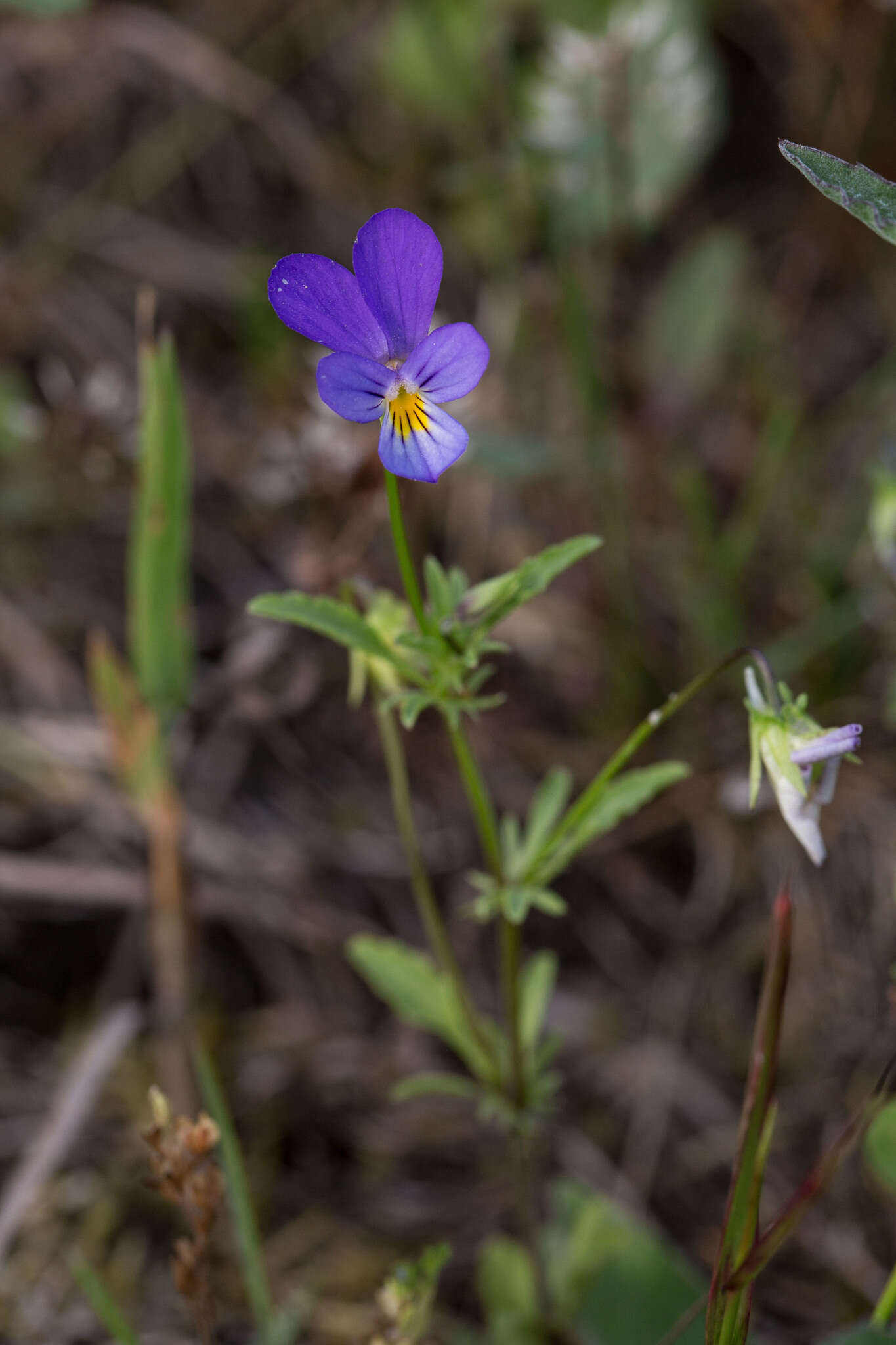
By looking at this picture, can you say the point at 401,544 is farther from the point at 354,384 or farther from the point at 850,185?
the point at 850,185

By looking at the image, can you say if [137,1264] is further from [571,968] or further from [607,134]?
[607,134]

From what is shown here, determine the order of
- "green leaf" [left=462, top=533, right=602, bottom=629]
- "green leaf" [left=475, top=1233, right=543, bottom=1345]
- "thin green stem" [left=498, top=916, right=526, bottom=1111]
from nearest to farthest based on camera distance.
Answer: "green leaf" [left=462, top=533, right=602, bottom=629] < "thin green stem" [left=498, top=916, right=526, bottom=1111] < "green leaf" [left=475, top=1233, right=543, bottom=1345]

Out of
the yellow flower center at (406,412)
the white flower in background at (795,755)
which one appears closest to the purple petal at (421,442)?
the yellow flower center at (406,412)

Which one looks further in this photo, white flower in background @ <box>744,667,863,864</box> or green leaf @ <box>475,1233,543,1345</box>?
green leaf @ <box>475,1233,543,1345</box>

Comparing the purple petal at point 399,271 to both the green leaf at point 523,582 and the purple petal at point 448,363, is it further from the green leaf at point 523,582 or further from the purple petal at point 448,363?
the green leaf at point 523,582

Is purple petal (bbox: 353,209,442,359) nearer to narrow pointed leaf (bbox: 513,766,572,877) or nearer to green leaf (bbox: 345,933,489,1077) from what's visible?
narrow pointed leaf (bbox: 513,766,572,877)

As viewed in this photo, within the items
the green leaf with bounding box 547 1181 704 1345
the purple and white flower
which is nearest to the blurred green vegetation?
the green leaf with bounding box 547 1181 704 1345

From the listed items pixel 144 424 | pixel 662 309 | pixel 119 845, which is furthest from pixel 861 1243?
pixel 662 309

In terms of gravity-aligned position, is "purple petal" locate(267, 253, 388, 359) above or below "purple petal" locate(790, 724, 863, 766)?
above
